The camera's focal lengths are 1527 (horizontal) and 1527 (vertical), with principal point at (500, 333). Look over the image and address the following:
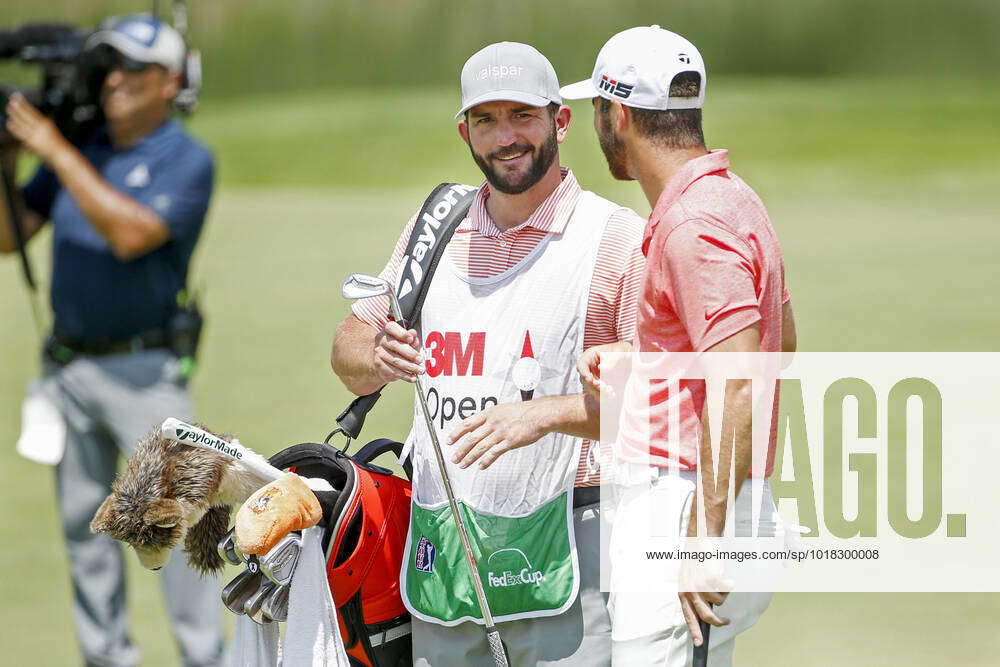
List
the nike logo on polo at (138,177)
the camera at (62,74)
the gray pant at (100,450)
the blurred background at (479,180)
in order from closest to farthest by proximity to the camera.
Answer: the gray pant at (100,450) < the nike logo on polo at (138,177) < the camera at (62,74) < the blurred background at (479,180)

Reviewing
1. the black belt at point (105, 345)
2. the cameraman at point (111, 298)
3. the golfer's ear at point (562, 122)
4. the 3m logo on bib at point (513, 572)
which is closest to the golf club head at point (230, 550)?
the 3m logo on bib at point (513, 572)

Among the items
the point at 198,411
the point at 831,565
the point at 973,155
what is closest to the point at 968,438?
the point at 831,565

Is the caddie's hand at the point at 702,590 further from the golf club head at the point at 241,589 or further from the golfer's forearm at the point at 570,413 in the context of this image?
the golf club head at the point at 241,589

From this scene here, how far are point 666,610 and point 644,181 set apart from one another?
2.85 feet

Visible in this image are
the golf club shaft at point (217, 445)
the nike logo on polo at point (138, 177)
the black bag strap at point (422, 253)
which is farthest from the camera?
the nike logo on polo at point (138, 177)

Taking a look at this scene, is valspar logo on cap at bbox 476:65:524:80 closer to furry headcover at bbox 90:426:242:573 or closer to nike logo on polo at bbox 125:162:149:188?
furry headcover at bbox 90:426:242:573

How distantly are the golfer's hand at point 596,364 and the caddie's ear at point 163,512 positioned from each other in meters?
0.85

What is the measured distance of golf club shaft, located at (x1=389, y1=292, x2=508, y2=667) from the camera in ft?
10.4

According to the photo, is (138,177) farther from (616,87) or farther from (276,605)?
(616,87)

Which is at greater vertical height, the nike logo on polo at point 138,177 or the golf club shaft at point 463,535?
the nike logo on polo at point 138,177

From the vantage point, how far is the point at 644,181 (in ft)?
10.2

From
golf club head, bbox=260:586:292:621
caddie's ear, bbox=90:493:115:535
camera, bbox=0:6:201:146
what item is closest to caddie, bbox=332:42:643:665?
golf club head, bbox=260:586:292:621

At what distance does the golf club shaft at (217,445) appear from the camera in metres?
3.00

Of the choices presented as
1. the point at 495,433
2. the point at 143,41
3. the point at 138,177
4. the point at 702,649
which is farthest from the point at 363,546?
the point at 143,41
